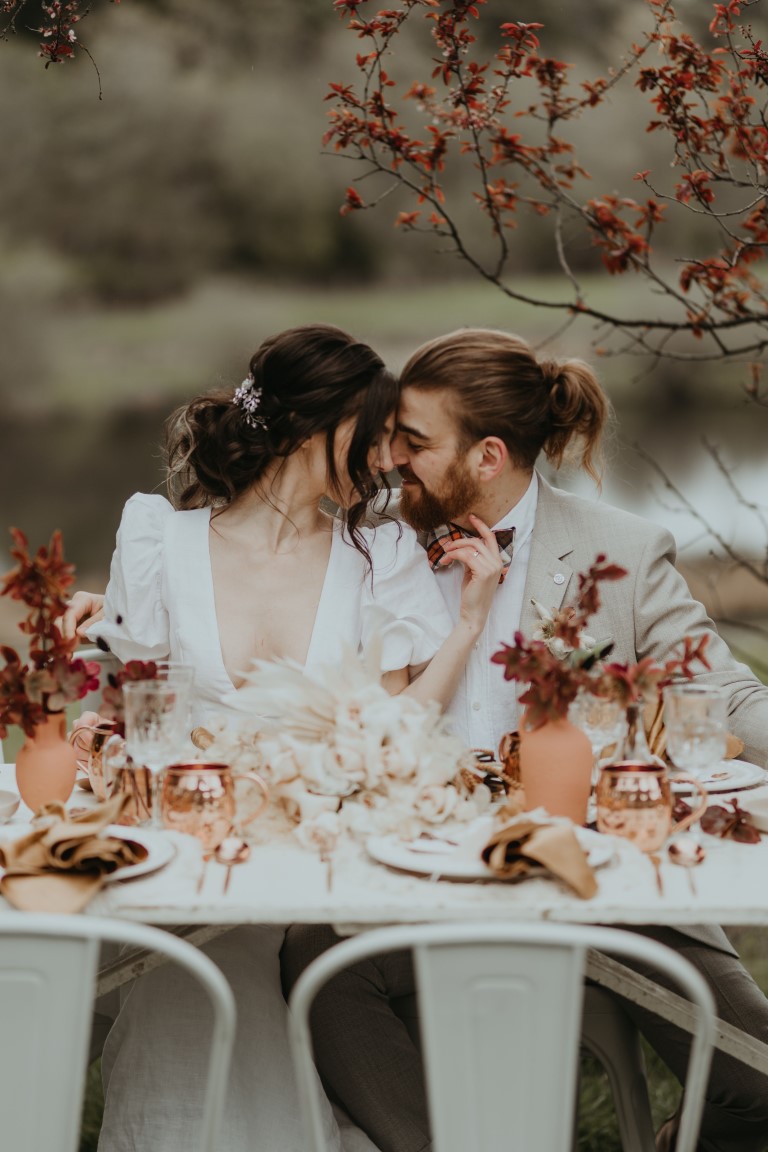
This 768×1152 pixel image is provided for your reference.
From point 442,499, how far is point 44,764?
1293 mm

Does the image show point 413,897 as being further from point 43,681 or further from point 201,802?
point 43,681

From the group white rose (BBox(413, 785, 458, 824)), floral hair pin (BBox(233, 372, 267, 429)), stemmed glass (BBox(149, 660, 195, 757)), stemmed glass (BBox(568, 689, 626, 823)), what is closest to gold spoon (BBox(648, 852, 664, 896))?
stemmed glass (BBox(568, 689, 626, 823))

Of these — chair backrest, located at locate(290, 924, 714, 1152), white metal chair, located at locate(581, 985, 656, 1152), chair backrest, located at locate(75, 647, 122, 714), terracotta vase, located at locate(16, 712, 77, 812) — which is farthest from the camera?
chair backrest, located at locate(75, 647, 122, 714)

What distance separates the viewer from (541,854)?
167 centimetres

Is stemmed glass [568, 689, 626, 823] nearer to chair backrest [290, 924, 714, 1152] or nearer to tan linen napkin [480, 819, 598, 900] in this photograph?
tan linen napkin [480, 819, 598, 900]

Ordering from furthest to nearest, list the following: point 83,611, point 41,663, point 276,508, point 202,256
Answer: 1. point 202,256
2. point 276,508
3. point 83,611
4. point 41,663

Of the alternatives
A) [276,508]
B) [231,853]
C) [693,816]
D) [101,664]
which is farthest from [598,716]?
[101,664]

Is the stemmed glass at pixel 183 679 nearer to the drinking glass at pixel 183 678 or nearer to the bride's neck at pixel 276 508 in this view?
the drinking glass at pixel 183 678

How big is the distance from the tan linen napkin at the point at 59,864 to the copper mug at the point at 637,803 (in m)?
0.71

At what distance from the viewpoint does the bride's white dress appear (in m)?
1.99

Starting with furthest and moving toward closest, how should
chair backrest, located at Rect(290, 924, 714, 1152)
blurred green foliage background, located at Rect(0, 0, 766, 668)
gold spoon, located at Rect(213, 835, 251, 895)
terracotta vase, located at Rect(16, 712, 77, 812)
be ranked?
blurred green foliage background, located at Rect(0, 0, 766, 668) < terracotta vase, located at Rect(16, 712, 77, 812) < gold spoon, located at Rect(213, 835, 251, 895) < chair backrest, located at Rect(290, 924, 714, 1152)

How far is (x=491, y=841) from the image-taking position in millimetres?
1722

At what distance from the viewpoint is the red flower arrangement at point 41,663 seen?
6.30ft

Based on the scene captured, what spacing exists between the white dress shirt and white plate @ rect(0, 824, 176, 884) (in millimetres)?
1050
